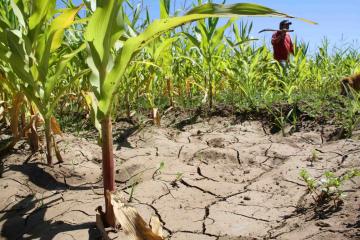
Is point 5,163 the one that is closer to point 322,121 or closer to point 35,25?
point 35,25

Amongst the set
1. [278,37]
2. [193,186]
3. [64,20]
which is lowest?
[193,186]

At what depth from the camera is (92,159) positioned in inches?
91.6

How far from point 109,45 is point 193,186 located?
3.12 feet

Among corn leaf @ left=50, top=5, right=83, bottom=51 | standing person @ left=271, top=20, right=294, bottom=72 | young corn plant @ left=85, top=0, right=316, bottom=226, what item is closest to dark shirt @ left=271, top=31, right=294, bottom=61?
standing person @ left=271, top=20, right=294, bottom=72

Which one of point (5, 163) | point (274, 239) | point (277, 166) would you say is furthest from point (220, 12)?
point (5, 163)

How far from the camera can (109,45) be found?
132 centimetres

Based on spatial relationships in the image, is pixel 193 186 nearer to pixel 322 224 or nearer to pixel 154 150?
pixel 154 150

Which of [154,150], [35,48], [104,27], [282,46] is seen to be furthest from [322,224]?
[282,46]

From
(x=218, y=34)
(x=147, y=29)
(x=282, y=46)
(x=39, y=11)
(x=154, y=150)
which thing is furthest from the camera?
(x=282, y=46)

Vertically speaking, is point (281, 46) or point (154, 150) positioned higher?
point (281, 46)

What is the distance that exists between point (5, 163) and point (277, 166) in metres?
1.58

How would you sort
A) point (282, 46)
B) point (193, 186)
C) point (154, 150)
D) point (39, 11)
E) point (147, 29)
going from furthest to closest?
point (282, 46) → point (154, 150) → point (193, 186) → point (39, 11) → point (147, 29)

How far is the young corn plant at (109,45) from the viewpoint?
1.17 meters

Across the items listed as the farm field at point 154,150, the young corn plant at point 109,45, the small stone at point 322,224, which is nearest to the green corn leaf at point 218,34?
the farm field at point 154,150
